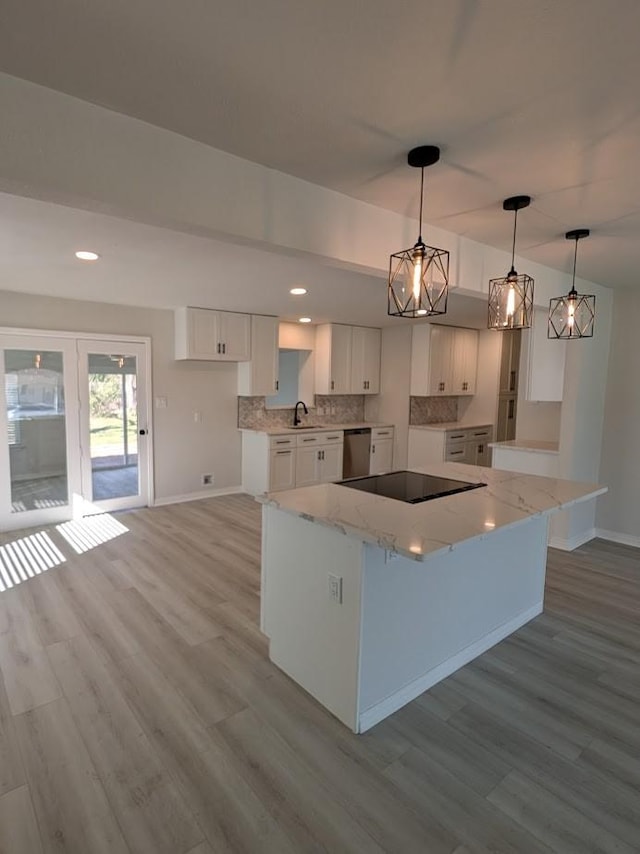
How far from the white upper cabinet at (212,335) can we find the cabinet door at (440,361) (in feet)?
8.31

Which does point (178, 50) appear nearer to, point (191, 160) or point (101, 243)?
point (191, 160)

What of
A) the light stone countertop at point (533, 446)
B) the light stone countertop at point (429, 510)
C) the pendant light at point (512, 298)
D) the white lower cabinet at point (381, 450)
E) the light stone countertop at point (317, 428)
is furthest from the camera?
the white lower cabinet at point (381, 450)

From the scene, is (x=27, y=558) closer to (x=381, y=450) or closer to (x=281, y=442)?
(x=281, y=442)

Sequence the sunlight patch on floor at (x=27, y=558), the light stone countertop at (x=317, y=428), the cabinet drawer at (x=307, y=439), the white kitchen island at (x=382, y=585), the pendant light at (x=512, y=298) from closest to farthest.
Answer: the white kitchen island at (x=382, y=585) → the pendant light at (x=512, y=298) → the sunlight patch on floor at (x=27, y=558) → the light stone countertop at (x=317, y=428) → the cabinet drawer at (x=307, y=439)

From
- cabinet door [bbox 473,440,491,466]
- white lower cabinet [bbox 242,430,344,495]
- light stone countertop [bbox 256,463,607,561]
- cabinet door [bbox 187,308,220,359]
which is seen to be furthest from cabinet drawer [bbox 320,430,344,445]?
light stone countertop [bbox 256,463,607,561]

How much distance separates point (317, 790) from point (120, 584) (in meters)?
2.27

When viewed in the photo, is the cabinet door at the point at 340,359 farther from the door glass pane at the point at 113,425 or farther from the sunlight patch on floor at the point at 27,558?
the sunlight patch on floor at the point at 27,558

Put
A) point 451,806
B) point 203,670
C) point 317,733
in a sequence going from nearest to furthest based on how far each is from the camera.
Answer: point 451,806 → point 317,733 → point 203,670

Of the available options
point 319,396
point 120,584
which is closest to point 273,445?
point 319,396

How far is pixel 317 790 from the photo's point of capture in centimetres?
176

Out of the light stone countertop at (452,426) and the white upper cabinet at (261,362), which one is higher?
the white upper cabinet at (261,362)

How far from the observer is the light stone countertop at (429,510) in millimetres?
1798

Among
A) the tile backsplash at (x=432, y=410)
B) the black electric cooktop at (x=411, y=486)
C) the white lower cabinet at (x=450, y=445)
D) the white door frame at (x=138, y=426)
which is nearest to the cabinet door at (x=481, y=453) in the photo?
the white lower cabinet at (x=450, y=445)

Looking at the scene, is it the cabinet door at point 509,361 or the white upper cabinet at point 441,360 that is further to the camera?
the cabinet door at point 509,361
